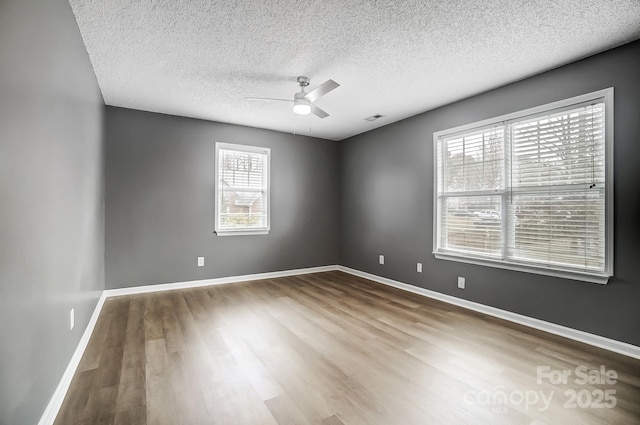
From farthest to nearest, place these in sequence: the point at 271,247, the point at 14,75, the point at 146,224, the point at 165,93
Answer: the point at 271,247, the point at 146,224, the point at 165,93, the point at 14,75

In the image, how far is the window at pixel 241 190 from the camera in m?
4.70

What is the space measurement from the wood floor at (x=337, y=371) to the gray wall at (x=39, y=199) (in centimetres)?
48

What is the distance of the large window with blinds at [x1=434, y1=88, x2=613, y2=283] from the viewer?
259 cm

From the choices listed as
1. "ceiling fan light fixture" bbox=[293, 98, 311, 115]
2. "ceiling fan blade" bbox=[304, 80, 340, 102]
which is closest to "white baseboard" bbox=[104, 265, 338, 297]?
"ceiling fan light fixture" bbox=[293, 98, 311, 115]

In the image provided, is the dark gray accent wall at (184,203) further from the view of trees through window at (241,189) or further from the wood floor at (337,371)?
the wood floor at (337,371)

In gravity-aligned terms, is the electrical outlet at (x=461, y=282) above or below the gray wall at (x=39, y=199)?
below

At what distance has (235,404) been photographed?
5.77 ft

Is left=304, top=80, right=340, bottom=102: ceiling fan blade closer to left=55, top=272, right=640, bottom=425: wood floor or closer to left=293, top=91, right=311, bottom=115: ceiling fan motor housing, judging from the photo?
left=293, top=91, right=311, bottom=115: ceiling fan motor housing

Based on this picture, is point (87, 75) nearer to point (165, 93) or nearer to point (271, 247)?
point (165, 93)

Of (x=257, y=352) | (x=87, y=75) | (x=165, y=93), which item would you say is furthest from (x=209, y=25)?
(x=257, y=352)

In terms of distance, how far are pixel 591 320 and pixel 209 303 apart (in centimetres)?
391

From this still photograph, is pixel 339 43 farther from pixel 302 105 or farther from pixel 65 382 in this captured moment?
pixel 65 382

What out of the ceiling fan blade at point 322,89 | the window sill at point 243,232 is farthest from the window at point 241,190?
the ceiling fan blade at point 322,89

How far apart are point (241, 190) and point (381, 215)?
2353 millimetres
